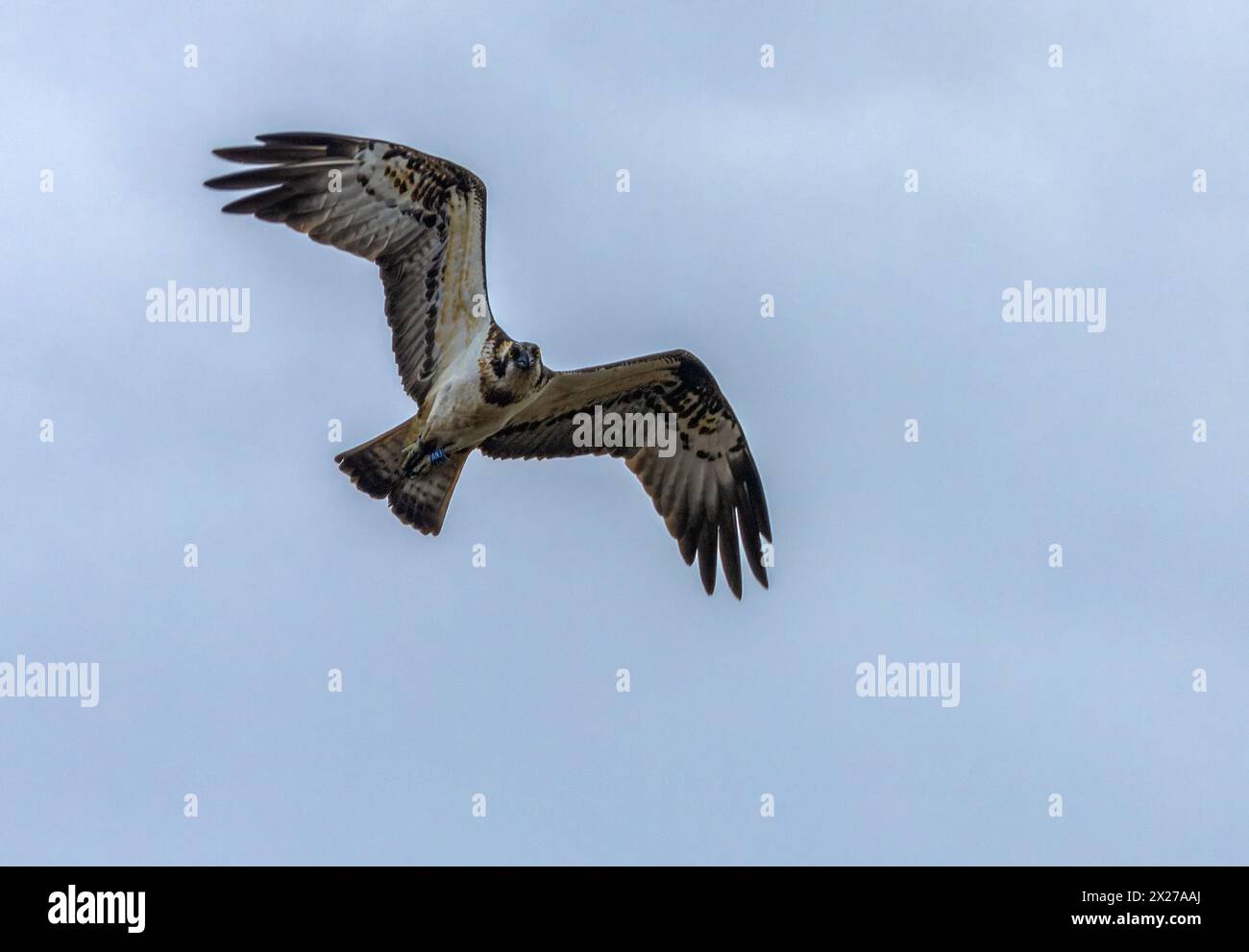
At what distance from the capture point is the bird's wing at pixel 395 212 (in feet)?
58.3

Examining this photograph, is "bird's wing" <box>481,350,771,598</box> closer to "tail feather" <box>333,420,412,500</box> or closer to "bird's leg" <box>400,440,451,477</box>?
"bird's leg" <box>400,440,451,477</box>

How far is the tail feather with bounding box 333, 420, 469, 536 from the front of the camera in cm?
1877

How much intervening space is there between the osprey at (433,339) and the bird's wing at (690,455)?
0.03m

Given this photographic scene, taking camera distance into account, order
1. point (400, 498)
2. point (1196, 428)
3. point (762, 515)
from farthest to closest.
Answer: point (1196, 428), point (762, 515), point (400, 498)

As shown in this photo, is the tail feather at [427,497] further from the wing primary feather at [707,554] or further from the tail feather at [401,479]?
the wing primary feather at [707,554]

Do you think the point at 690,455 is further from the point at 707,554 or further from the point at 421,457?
the point at 421,457

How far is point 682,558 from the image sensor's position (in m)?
20.7

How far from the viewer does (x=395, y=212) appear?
18.0 meters

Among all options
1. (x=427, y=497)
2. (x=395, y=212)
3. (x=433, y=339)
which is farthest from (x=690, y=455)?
(x=395, y=212)

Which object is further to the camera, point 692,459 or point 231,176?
point 692,459

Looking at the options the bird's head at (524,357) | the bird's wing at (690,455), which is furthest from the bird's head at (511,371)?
the bird's wing at (690,455)
